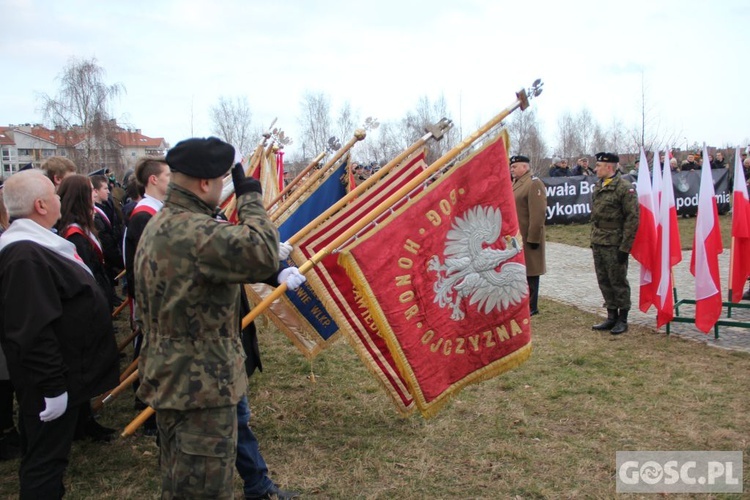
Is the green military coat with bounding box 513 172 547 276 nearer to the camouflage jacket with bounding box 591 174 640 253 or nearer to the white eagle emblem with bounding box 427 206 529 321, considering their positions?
the camouflage jacket with bounding box 591 174 640 253

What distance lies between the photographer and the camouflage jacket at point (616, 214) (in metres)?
7.06

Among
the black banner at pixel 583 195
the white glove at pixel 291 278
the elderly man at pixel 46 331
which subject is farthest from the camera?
the black banner at pixel 583 195

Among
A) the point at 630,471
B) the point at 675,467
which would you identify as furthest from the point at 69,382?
the point at 675,467

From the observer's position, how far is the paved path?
22.8ft

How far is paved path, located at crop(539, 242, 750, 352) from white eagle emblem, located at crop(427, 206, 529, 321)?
3842 millimetres

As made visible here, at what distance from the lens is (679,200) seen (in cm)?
1922

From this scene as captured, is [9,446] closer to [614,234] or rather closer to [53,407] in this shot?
[53,407]

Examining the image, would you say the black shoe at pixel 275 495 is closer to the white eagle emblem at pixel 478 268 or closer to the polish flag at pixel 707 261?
the white eagle emblem at pixel 478 268

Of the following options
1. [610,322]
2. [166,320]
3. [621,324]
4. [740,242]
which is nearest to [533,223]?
[610,322]

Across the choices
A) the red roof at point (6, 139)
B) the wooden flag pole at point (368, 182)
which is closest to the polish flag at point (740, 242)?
the wooden flag pole at point (368, 182)

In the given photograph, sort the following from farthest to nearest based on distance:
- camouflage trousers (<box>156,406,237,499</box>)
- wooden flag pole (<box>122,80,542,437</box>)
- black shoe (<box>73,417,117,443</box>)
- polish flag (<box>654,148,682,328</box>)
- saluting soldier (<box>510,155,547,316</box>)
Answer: saluting soldier (<box>510,155,547,316</box>), polish flag (<box>654,148,682,328</box>), black shoe (<box>73,417,117,443</box>), wooden flag pole (<box>122,80,542,437</box>), camouflage trousers (<box>156,406,237,499</box>)

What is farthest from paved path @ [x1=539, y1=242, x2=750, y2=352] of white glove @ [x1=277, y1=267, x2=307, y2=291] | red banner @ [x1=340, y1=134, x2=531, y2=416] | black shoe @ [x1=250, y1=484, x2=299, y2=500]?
white glove @ [x1=277, y1=267, x2=307, y2=291]

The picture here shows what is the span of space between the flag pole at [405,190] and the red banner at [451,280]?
8 centimetres

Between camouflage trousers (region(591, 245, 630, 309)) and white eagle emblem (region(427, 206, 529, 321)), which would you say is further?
camouflage trousers (region(591, 245, 630, 309))
